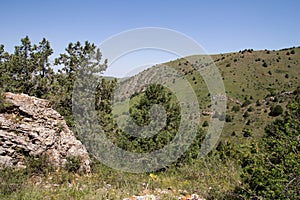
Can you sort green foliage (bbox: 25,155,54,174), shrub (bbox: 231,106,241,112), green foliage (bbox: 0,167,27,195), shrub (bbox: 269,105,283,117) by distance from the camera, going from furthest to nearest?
1. shrub (bbox: 231,106,241,112)
2. shrub (bbox: 269,105,283,117)
3. green foliage (bbox: 25,155,54,174)
4. green foliage (bbox: 0,167,27,195)

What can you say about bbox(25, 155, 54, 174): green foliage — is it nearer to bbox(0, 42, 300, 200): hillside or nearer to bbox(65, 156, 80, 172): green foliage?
bbox(0, 42, 300, 200): hillside

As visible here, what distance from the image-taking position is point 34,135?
25.8 feet

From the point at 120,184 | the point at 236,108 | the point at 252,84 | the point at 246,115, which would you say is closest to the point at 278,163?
the point at 120,184

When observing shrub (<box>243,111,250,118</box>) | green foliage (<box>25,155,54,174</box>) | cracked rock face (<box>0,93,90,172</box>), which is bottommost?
green foliage (<box>25,155,54,174</box>)

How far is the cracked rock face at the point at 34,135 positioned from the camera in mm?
7500

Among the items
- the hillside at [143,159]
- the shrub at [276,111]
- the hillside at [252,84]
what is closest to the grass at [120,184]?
the hillside at [143,159]

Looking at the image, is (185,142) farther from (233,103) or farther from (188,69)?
(188,69)

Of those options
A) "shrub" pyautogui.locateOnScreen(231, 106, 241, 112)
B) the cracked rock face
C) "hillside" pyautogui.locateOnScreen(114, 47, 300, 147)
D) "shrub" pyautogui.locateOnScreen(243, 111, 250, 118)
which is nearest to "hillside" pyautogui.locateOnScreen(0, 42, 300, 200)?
the cracked rock face

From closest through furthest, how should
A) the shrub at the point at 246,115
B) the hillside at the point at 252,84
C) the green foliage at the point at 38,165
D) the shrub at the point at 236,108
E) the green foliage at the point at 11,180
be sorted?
the green foliage at the point at 11,180 → the green foliage at the point at 38,165 → the hillside at the point at 252,84 → the shrub at the point at 246,115 → the shrub at the point at 236,108

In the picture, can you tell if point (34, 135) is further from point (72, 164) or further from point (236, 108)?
point (236, 108)

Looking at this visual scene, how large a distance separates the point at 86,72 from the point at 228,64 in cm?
5021

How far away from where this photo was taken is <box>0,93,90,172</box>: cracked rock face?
7.50 m

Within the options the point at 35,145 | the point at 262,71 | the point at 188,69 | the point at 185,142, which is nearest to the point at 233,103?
the point at 262,71

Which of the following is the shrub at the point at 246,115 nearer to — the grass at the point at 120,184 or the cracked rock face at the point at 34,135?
the grass at the point at 120,184
